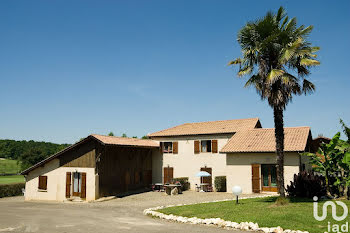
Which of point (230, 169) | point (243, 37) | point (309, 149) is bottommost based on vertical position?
point (230, 169)

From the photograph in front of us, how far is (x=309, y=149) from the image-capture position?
24328 mm

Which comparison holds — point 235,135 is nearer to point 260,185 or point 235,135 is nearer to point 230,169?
point 230,169

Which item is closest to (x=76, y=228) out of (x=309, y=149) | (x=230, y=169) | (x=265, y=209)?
(x=265, y=209)

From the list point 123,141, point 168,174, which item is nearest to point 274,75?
point 123,141

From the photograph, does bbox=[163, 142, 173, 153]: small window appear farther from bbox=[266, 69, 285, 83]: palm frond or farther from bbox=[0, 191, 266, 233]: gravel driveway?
bbox=[266, 69, 285, 83]: palm frond

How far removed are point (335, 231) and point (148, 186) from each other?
21.6 metres

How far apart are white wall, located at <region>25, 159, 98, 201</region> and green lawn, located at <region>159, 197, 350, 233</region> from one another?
395 inches

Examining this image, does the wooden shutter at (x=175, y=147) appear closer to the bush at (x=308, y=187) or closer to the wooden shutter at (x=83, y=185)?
the wooden shutter at (x=83, y=185)

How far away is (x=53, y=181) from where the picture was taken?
80.9ft

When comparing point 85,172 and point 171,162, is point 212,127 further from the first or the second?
point 85,172

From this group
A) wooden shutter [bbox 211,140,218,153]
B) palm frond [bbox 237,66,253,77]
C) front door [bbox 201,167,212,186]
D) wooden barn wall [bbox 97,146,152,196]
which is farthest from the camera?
wooden shutter [bbox 211,140,218,153]

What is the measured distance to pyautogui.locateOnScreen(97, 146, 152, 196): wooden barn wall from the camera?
938 inches

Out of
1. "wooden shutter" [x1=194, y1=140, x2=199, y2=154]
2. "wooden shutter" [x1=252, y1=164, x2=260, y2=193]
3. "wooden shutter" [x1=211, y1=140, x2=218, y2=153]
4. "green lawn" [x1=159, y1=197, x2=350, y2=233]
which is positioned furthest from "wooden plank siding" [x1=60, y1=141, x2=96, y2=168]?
"wooden shutter" [x1=252, y1=164, x2=260, y2=193]

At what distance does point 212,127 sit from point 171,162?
18.1 ft
